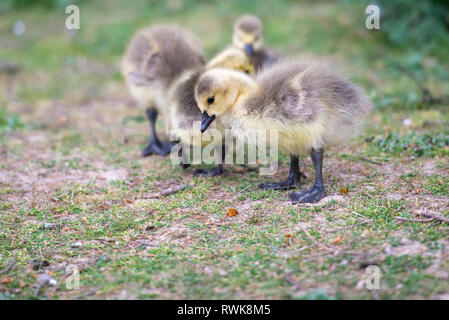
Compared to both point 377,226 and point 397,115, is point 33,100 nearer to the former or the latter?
point 397,115

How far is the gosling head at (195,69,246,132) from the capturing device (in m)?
4.07

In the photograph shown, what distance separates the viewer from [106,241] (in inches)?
135

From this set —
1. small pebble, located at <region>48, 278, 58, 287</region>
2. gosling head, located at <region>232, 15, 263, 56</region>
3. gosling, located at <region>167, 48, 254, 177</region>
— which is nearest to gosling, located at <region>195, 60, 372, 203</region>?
gosling, located at <region>167, 48, 254, 177</region>

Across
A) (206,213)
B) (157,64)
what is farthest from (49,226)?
(157,64)

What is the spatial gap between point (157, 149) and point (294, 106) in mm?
2051

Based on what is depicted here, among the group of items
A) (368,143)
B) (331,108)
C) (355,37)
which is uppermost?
(355,37)

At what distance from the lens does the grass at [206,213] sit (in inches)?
110

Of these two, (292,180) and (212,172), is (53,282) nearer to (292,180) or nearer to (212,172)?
(212,172)

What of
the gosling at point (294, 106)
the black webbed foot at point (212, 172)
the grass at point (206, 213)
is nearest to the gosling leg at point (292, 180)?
the gosling at point (294, 106)

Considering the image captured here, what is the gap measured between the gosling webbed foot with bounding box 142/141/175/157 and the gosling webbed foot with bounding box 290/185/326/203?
1.80 m

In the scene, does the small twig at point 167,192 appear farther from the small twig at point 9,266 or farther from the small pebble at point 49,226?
the small twig at point 9,266

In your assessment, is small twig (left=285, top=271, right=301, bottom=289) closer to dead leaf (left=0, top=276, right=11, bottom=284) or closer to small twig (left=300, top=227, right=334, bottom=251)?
small twig (left=300, top=227, right=334, bottom=251)

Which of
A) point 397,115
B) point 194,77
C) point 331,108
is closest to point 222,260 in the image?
point 331,108
